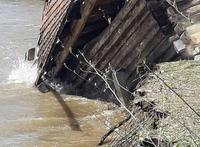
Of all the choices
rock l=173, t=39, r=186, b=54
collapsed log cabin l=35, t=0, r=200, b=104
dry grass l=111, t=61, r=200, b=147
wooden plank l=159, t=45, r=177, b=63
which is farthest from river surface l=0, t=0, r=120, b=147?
rock l=173, t=39, r=186, b=54

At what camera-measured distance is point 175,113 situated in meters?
4.16

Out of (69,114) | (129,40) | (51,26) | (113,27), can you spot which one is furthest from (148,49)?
(51,26)

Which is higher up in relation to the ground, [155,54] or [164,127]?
[164,127]

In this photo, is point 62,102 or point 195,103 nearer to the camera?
point 195,103

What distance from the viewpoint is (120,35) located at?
250 inches

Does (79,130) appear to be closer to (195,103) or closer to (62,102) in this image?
(62,102)

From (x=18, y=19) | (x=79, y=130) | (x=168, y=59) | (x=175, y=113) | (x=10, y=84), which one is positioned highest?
(x=175, y=113)

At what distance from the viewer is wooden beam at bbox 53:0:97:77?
5969mm

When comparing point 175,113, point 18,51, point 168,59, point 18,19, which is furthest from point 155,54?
point 18,19

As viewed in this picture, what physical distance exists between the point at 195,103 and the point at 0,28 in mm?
10013

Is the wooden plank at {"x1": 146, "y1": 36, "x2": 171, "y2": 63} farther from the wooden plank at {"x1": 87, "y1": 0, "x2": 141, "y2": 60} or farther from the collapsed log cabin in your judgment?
the wooden plank at {"x1": 87, "y1": 0, "x2": 141, "y2": 60}

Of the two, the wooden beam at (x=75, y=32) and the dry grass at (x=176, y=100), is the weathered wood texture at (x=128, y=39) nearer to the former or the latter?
the wooden beam at (x=75, y=32)

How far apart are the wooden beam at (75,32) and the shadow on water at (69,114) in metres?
0.50

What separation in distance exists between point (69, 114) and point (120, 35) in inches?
60.7
